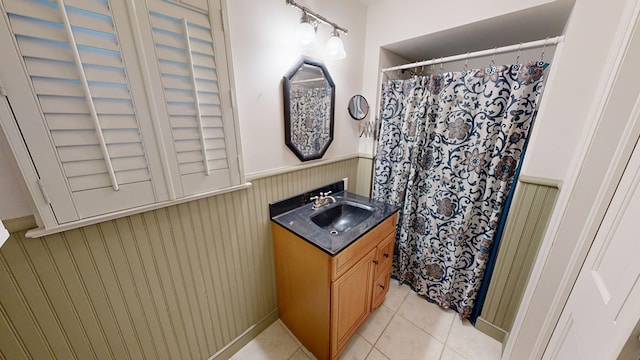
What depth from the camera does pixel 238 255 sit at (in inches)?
49.4

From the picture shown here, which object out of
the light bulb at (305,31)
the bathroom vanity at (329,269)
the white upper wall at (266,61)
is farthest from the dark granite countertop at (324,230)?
the light bulb at (305,31)

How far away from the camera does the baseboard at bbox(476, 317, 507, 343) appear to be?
142cm

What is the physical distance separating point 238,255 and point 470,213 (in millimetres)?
1563

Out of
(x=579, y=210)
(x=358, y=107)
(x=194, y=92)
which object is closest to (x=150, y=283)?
(x=194, y=92)

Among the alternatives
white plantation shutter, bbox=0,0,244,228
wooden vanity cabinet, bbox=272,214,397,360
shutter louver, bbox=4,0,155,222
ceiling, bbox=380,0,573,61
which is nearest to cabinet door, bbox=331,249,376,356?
wooden vanity cabinet, bbox=272,214,397,360

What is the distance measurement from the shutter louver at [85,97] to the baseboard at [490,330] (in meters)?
2.23

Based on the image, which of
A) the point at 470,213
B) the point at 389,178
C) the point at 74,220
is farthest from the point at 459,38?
the point at 74,220

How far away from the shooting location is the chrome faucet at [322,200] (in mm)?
1529

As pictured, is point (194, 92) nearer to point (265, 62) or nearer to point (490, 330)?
point (265, 62)

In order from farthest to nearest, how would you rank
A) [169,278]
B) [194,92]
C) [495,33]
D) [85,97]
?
[495,33], [169,278], [194,92], [85,97]

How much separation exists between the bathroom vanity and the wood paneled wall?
17cm

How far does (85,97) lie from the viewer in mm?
680

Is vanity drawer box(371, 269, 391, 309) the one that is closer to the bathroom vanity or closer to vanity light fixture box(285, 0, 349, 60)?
the bathroom vanity

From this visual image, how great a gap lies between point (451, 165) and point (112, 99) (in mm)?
1822
